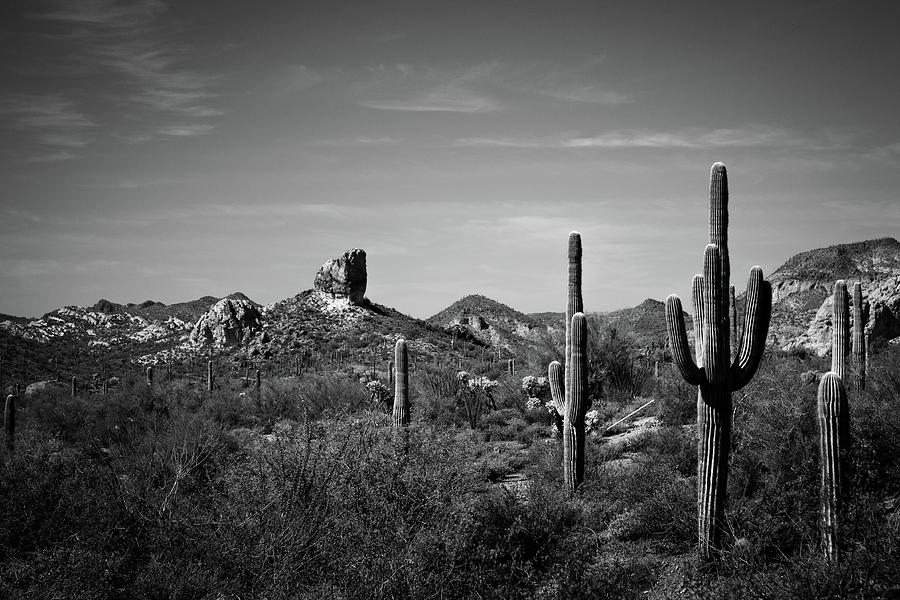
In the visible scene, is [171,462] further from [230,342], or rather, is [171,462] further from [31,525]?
[230,342]

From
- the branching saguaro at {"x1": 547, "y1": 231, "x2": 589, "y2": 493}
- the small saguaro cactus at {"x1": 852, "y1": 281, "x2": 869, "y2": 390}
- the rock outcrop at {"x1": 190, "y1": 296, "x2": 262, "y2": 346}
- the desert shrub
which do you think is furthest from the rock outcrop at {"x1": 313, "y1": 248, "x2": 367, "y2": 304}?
the branching saguaro at {"x1": 547, "y1": 231, "x2": 589, "y2": 493}

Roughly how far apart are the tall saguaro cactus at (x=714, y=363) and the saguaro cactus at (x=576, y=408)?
322 centimetres

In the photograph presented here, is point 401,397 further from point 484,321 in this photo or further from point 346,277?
point 484,321

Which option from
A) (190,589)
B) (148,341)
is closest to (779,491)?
(190,589)

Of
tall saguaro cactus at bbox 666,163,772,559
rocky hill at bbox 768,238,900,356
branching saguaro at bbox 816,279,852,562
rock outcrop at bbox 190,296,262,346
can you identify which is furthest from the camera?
rock outcrop at bbox 190,296,262,346

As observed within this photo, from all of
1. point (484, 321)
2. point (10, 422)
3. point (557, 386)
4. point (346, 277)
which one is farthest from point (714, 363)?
point (484, 321)

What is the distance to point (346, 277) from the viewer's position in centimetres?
5888

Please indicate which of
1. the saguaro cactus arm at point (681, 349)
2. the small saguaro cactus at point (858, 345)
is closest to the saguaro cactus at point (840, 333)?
the small saguaro cactus at point (858, 345)

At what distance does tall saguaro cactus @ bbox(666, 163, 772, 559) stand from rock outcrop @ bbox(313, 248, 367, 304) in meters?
51.8

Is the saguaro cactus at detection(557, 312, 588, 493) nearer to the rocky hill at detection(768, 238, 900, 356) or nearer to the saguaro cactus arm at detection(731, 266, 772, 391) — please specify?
the saguaro cactus arm at detection(731, 266, 772, 391)

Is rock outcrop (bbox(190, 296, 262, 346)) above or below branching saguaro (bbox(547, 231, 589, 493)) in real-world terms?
above

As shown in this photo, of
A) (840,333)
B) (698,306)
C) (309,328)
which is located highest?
(309,328)

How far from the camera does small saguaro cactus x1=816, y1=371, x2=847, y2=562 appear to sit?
7343 millimetres

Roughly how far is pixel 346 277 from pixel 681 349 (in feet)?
172
